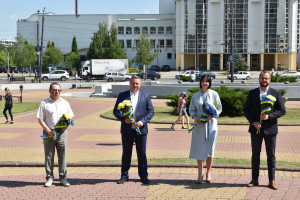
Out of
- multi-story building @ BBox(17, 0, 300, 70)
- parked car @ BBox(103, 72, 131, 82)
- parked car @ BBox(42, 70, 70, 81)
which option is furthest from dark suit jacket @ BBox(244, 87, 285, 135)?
multi-story building @ BBox(17, 0, 300, 70)

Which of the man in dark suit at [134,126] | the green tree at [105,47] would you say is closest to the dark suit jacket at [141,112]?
the man in dark suit at [134,126]

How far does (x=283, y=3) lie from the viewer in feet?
269

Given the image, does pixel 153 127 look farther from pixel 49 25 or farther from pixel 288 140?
pixel 49 25

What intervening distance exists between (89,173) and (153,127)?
8.48 m

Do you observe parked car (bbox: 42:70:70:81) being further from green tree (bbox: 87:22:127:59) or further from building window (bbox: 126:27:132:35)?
building window (bbox: 126:27:132:35)

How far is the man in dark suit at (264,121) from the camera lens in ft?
23.8

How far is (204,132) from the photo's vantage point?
24.5 feet

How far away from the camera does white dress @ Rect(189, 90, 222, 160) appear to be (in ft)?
24.5

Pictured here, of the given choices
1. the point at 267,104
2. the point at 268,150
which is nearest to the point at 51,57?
the point at 268,150

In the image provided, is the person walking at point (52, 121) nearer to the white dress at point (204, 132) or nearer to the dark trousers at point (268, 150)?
the white dress at point (204, 132)

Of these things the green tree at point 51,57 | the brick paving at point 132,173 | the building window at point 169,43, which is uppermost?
the building window at point 169,43

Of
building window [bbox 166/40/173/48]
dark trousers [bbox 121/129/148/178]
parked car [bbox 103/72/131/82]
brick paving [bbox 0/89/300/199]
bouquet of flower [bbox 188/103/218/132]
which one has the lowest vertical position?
brick paving [bbox 0/89/300/199]

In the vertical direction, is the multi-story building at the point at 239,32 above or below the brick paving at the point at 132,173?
above

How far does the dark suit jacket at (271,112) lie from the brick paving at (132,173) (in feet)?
3.06
